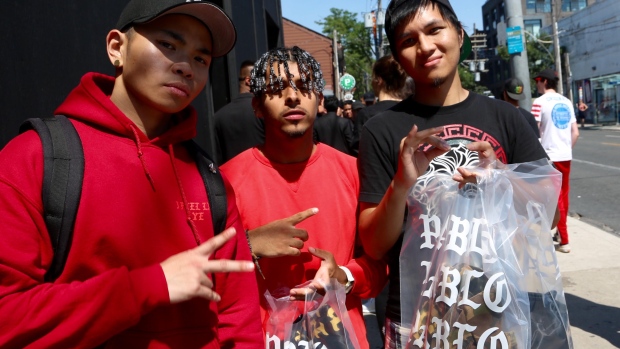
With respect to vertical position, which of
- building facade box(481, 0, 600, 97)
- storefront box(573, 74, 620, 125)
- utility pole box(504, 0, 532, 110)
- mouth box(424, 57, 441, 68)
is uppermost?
building facade box(481, 0, 600, 97)

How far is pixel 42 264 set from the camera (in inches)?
62.0

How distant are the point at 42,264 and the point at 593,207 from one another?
10.6m

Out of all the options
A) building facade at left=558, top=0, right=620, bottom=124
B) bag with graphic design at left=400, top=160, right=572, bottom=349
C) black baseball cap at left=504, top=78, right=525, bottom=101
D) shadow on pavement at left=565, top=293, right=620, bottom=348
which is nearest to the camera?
bag with graphic design at left=400, top=160, right=572, bottom=349

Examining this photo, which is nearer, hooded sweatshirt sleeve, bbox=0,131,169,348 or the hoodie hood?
hooded sweatshirt sleeve, bbox=0,131,169,348

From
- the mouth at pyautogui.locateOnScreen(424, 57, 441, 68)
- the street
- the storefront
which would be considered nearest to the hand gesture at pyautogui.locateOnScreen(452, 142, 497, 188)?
the mouth at pyautogui.locateOnScreen(424, 57, 441, 68)

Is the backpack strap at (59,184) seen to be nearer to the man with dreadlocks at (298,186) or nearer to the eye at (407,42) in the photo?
the man with dreadlocks at (298,186)

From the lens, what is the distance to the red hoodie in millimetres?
1486

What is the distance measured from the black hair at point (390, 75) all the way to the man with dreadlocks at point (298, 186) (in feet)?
8.96

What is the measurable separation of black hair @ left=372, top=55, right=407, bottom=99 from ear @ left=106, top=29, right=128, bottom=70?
369cm

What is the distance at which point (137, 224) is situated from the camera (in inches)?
68.1

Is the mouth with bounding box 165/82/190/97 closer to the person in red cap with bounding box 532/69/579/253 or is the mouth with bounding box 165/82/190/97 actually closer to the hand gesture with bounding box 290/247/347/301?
the hand gesture with bounding box 290/247/347/301

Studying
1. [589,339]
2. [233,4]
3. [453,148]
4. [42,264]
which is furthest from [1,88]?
[233,4]

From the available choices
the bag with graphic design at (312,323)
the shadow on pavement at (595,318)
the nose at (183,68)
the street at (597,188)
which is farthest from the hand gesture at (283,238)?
the street at (597,188)

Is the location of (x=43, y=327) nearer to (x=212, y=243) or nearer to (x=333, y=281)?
(x=212, y=243)
